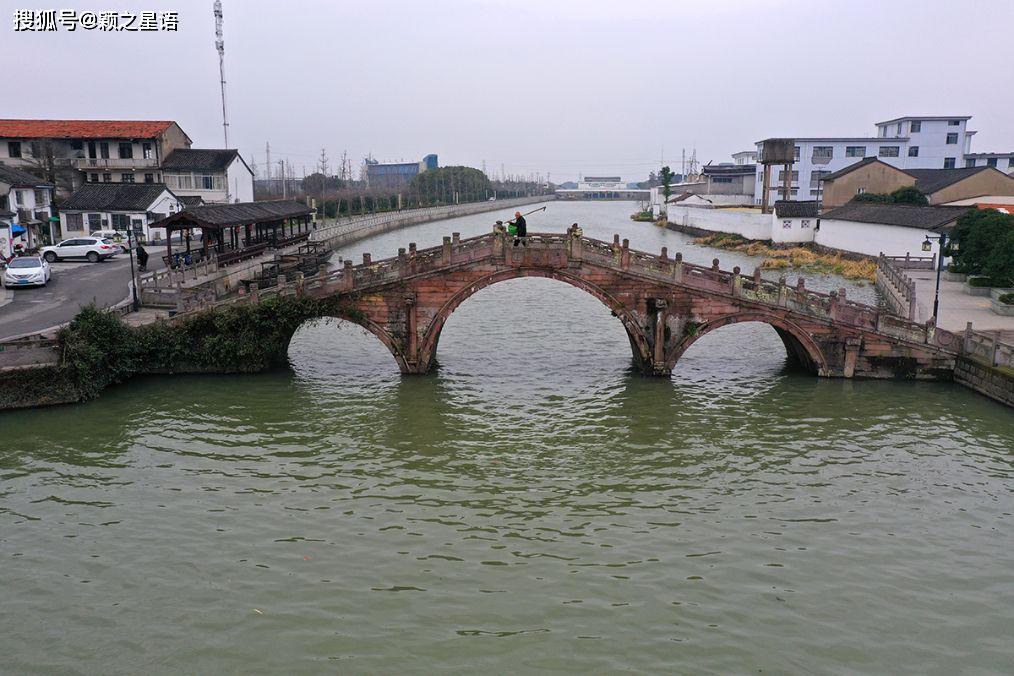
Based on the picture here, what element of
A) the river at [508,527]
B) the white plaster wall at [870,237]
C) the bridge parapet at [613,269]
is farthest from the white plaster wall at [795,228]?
the river at [508,527]

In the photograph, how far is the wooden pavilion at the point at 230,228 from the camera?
33375mm

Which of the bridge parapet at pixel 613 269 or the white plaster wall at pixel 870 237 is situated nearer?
the bridge parapet at pixel 613 269

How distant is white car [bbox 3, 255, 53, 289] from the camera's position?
33.1 metres

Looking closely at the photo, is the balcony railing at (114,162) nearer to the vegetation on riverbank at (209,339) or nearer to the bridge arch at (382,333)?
the vegetation on riverbank at (209,339)

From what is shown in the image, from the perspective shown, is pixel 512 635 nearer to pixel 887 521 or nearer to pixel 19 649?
pixel 19 649

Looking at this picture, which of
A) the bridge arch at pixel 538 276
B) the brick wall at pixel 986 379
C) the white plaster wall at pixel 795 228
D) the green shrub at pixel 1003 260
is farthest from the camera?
the white plaster wall at pixel 795 228

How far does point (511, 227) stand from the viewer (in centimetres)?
2736

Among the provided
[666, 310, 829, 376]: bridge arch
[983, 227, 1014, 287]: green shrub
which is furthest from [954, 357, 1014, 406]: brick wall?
[983, 227, 1014, 287]: green shrub

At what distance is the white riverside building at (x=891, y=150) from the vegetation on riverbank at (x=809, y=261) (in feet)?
80.4

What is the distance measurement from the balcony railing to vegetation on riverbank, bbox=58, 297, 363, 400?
43113 millimetres

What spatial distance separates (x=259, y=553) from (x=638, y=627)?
781 centimetres

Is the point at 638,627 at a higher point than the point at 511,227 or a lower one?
lower

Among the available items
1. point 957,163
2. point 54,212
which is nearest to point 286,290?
point 54,212

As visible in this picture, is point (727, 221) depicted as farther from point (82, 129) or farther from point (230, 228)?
point (82, 129)
